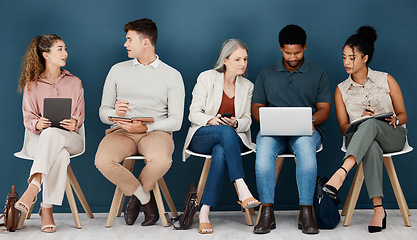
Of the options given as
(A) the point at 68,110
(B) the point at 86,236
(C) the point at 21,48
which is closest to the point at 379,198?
(B) the point at 86,236

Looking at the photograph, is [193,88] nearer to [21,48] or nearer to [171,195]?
[171,195]

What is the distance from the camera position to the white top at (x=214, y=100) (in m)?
3.97

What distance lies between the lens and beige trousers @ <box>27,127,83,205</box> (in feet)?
11.7

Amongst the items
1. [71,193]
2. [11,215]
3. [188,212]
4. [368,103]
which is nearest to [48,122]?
[71,193]

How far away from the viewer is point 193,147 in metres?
3.89

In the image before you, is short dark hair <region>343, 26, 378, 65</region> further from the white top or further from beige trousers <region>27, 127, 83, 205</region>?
beige trousers <region>27, 127, 83, 205</region>

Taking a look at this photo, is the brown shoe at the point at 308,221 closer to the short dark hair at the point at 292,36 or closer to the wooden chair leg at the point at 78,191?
the short dark hair at the point at 292,36

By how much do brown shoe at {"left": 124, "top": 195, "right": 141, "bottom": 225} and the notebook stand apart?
75 centimetres

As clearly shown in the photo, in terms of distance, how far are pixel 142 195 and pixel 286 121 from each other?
44.6 inches

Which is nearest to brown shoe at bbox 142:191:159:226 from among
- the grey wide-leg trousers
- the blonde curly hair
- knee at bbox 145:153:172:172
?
knee at bbox 145:153:172:172

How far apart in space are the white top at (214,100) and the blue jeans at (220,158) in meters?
0.23

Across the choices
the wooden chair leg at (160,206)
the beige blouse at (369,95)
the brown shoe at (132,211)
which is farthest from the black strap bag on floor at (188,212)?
the beige blouse at (369,95)

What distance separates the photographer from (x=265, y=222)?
3.53 m

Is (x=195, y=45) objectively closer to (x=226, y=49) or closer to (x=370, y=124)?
(x=226, y=49)
